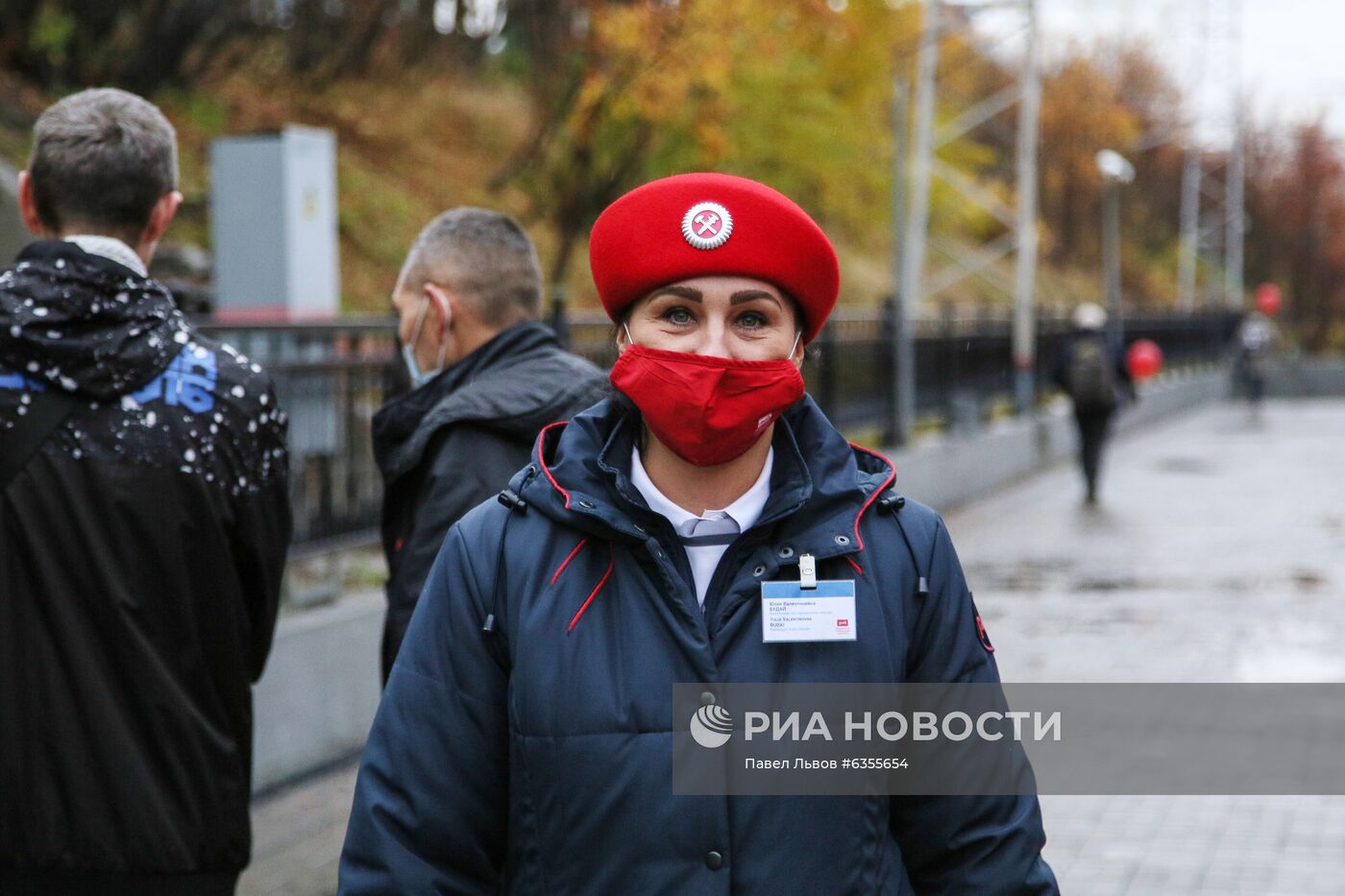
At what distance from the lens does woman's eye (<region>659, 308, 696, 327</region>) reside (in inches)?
91.2

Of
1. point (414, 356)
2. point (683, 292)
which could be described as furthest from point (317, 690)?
point (683, 292)

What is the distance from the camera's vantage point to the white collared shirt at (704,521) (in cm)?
226

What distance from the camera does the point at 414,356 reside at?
12.5 feet

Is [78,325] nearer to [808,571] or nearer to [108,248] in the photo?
[108,248]

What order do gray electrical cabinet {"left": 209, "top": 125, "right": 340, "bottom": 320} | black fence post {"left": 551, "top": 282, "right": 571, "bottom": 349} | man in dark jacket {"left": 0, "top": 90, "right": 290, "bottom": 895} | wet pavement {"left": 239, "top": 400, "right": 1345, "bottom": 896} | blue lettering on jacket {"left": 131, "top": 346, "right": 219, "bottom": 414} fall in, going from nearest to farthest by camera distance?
man in dark jacket {"left": 0, "top": 90, "right": 290, "bottom": 895} → blue lettering on jacket {"left": 131, "top": 346, "right": 219, "bottom": 414} → wet pavement {"left": 239, "top": 400, "right": 1345, "bottom": 896} → black fence post {"left": 551, "top": 282, "right": 571, "bottom": 349} → gray electrical cabinet {"left": 209, "top": 125, "right": 340, "bottom": 320}

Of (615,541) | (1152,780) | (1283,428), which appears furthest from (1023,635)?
(1283,428)

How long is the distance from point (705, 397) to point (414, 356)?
1710 mm

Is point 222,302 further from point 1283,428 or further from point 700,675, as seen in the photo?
point 1283,428

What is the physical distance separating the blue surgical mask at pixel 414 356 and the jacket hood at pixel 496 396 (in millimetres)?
A: 86

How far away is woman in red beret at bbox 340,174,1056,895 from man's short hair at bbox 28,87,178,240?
1237mm

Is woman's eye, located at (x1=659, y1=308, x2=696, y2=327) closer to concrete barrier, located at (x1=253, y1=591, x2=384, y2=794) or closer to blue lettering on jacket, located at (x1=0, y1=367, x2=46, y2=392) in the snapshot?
blue lettering on jacket, located at (x1=0, y1=367, x2=46, y2=392)

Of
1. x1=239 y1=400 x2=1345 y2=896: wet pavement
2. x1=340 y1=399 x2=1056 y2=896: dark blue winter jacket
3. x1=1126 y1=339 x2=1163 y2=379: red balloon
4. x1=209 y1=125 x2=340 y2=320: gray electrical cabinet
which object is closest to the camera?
x1=340 y1=399 x2=1056 y2=896: dark blue winter jacket

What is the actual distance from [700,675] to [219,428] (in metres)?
1.37

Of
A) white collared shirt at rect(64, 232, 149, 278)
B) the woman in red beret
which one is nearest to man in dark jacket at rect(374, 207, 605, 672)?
white collared shirt at rect(64, 232, 149, 278)
